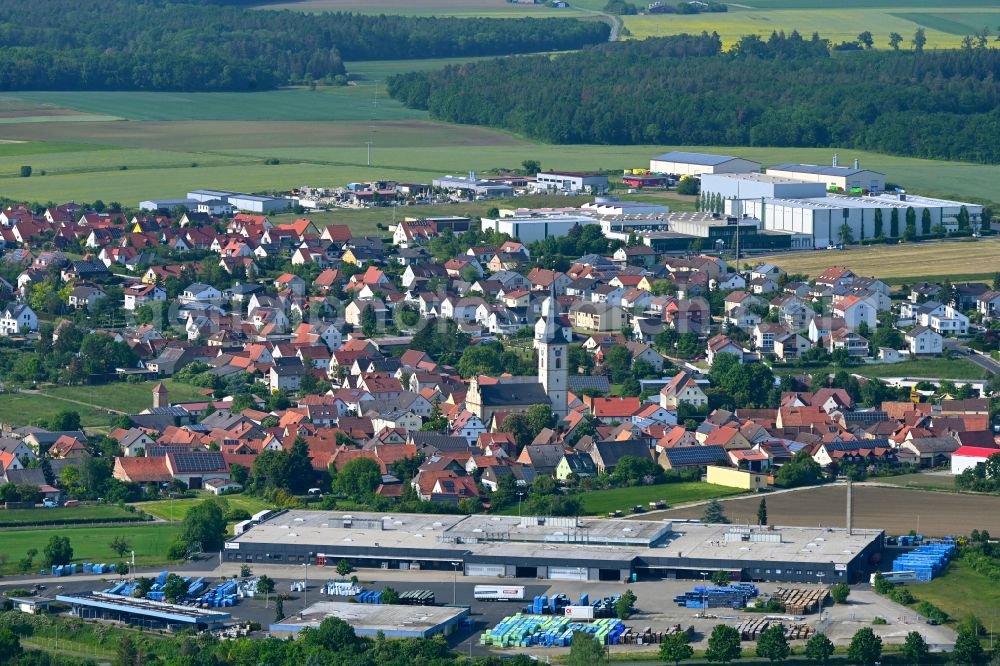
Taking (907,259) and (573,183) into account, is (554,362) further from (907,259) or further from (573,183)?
(573,183)

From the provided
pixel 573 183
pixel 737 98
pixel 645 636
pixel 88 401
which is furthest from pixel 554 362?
pixel 737 98

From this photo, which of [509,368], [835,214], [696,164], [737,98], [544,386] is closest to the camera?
[544,386]

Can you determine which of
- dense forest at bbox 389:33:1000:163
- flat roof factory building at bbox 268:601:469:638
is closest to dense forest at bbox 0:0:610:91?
dense forest at bbox 389:33:1000:163

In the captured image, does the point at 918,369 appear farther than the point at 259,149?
No

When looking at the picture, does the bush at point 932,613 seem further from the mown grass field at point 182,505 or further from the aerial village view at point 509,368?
the mown grass field at point 182,505

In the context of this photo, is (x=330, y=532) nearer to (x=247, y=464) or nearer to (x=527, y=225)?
(x=247, y=464)

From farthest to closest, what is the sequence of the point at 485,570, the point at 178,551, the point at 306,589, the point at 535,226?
the point at 535,226
the point at 178,551
the point at 485,570
the point at 306,589

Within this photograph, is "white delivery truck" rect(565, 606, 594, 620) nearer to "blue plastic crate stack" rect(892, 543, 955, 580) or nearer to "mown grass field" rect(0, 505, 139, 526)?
"blue plastic crate stack" rect(892, 543, 955, 580)
